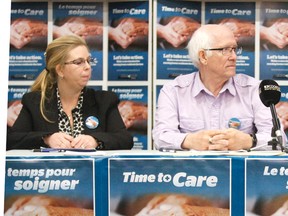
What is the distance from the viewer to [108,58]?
4.11m

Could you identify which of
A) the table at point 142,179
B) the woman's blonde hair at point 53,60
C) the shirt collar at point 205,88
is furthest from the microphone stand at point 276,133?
the woman's blonde hair at point 53,60

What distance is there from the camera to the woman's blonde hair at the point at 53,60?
297cm

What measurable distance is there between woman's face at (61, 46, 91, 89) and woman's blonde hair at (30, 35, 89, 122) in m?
0.03

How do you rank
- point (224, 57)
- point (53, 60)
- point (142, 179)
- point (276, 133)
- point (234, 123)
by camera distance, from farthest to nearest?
point (53, 60) < point (224, 57) < point (234, 123) < point (276, 133) < point (142, 179)

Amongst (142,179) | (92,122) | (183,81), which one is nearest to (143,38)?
(183,81)

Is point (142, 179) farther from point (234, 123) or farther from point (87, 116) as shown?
point (87, 116)

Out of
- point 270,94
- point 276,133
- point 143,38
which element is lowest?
point 276,133

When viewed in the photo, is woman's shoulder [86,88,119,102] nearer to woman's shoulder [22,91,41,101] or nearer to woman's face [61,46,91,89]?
woman's face [61,46,91,89]

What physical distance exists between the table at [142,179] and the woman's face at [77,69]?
1001mm

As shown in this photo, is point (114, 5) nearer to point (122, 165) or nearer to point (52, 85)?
point (52, 85)

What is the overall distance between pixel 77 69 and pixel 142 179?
1.12 meters

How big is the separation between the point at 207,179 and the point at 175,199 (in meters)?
0.12

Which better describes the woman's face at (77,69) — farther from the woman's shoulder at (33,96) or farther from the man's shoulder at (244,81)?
the man's shoulder at (244,81)

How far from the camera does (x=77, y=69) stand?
2.94m
